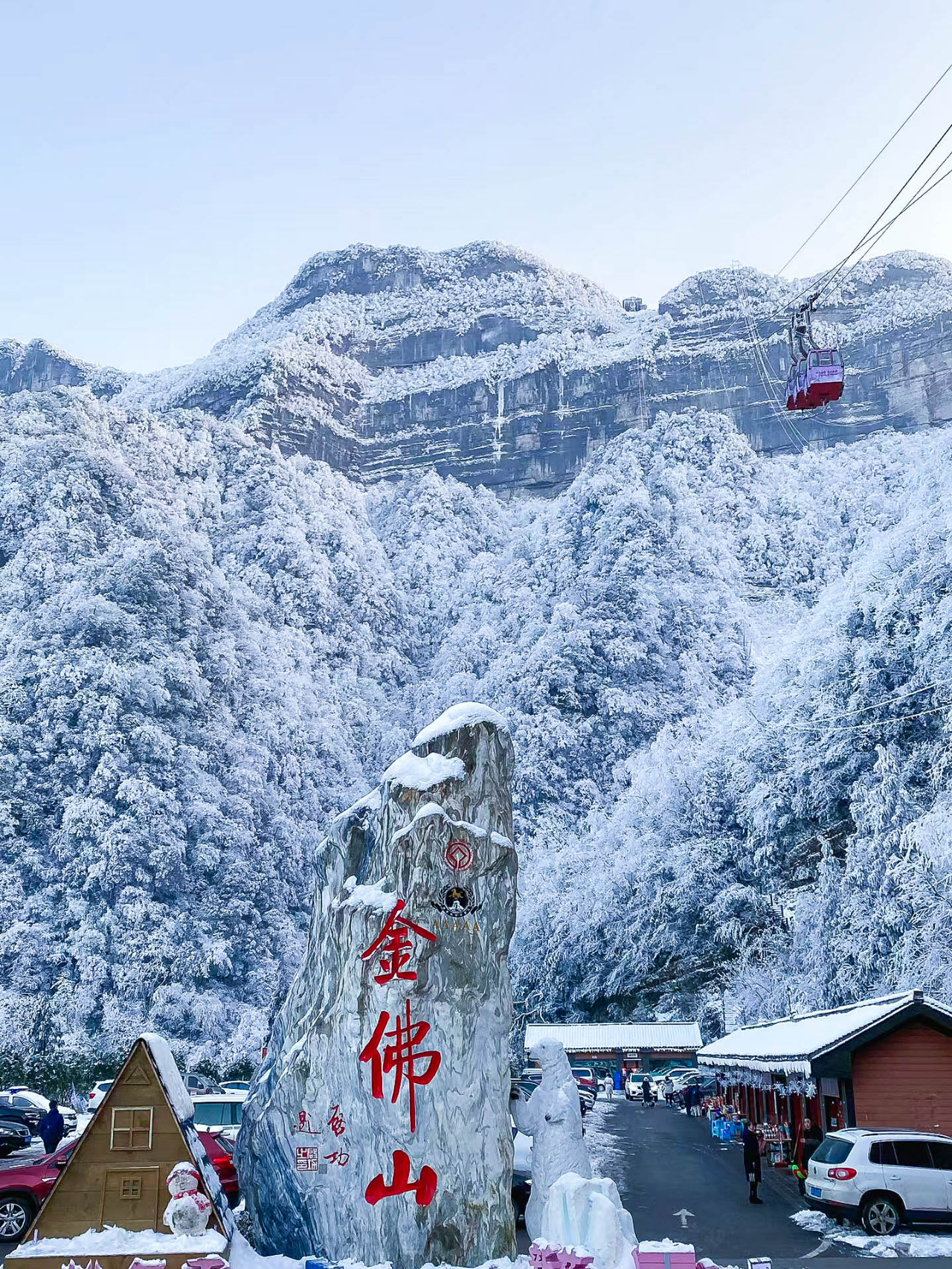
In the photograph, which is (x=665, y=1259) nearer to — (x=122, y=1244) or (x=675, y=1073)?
(x=122, y=1244)

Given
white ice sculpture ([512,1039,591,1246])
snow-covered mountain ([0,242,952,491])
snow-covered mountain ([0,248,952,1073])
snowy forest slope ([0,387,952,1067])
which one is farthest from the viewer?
snow-covered mountain ([0,242,952,491])

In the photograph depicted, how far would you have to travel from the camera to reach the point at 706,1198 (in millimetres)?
17938

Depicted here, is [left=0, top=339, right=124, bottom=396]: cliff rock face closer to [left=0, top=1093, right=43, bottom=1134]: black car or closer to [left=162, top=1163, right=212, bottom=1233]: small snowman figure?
[left=0, top=1093, right=43, bottom=1134]: black car

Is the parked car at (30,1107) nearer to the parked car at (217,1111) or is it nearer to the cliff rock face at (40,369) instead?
the parked car at (217,1111)

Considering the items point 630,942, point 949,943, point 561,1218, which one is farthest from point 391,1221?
point 630,942

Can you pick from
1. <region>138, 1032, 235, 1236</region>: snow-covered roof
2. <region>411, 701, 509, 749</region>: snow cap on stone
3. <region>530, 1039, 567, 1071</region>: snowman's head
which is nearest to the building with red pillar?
<region>530, 1039, 567, 1071</region>: snowman's head

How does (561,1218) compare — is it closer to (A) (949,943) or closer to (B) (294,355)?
(A) (949,943)

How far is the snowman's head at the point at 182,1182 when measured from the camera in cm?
1045

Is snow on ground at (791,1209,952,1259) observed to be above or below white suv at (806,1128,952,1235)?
below

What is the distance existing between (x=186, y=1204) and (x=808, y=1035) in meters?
11.6

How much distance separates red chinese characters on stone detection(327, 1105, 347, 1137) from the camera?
11.4m

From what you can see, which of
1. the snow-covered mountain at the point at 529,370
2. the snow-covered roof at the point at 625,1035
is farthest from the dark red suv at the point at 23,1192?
the snow-covered mountain at the point at 529,370

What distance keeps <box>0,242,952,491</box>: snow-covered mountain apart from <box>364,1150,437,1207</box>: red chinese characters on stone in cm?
9146

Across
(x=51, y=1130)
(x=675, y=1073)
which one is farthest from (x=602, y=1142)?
(x=675, y=1073)
